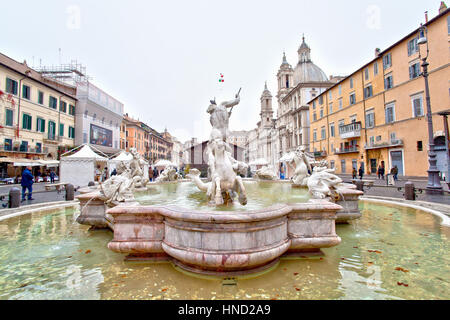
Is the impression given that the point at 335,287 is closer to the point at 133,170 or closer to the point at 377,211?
the point at 377,211

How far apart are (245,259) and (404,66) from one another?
29423 millimetres

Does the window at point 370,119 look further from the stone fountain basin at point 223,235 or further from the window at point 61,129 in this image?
the window at point 61,129

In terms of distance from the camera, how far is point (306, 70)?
53250mm

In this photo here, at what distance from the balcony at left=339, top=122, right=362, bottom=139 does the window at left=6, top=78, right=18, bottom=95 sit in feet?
133

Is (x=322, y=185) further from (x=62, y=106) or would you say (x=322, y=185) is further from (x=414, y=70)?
(x=62, y=106)

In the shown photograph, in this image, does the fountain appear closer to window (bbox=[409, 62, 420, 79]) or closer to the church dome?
window (bbox=[409, 62, 420, 79])

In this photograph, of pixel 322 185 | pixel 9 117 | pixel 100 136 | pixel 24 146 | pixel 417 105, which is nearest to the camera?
pixel 322 185

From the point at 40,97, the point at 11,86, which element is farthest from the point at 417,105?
the point at 40,97

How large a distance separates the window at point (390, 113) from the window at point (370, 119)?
216cm

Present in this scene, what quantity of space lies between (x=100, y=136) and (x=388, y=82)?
41525mm

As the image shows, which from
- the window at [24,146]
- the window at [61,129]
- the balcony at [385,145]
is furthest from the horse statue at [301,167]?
the window at [61,129]

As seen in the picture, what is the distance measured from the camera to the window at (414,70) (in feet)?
70.6
